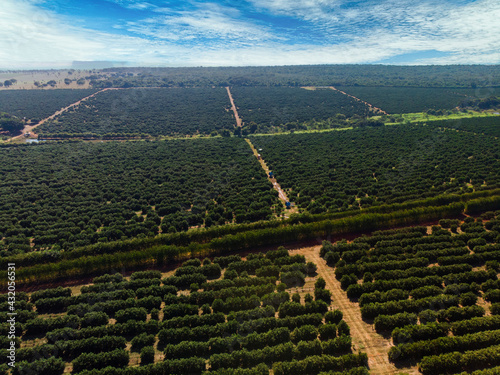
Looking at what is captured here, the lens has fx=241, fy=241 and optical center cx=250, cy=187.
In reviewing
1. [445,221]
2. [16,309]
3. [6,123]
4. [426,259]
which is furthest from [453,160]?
[6,123]

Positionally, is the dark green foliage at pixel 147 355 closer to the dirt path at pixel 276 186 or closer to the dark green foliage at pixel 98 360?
the dark green foliage at pixel 98 360

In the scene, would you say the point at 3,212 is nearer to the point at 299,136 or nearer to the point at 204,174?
the point at 204,174

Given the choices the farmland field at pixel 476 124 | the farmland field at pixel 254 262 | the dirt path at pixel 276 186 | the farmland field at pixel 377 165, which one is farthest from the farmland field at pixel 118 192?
the farmland field at pixel 476 124

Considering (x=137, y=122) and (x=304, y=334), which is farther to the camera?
(x=137, y=122)

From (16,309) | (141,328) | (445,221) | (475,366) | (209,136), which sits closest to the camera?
(475,366)

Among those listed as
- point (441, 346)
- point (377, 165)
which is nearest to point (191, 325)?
point (441, 346)

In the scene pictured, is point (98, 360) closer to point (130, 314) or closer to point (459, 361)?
point (130, 314)

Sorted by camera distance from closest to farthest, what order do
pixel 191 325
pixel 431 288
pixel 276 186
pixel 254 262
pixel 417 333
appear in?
pixel 417 333
pixel 191 325
pixel 431 288
pixel 254 262
pixel 276 186
